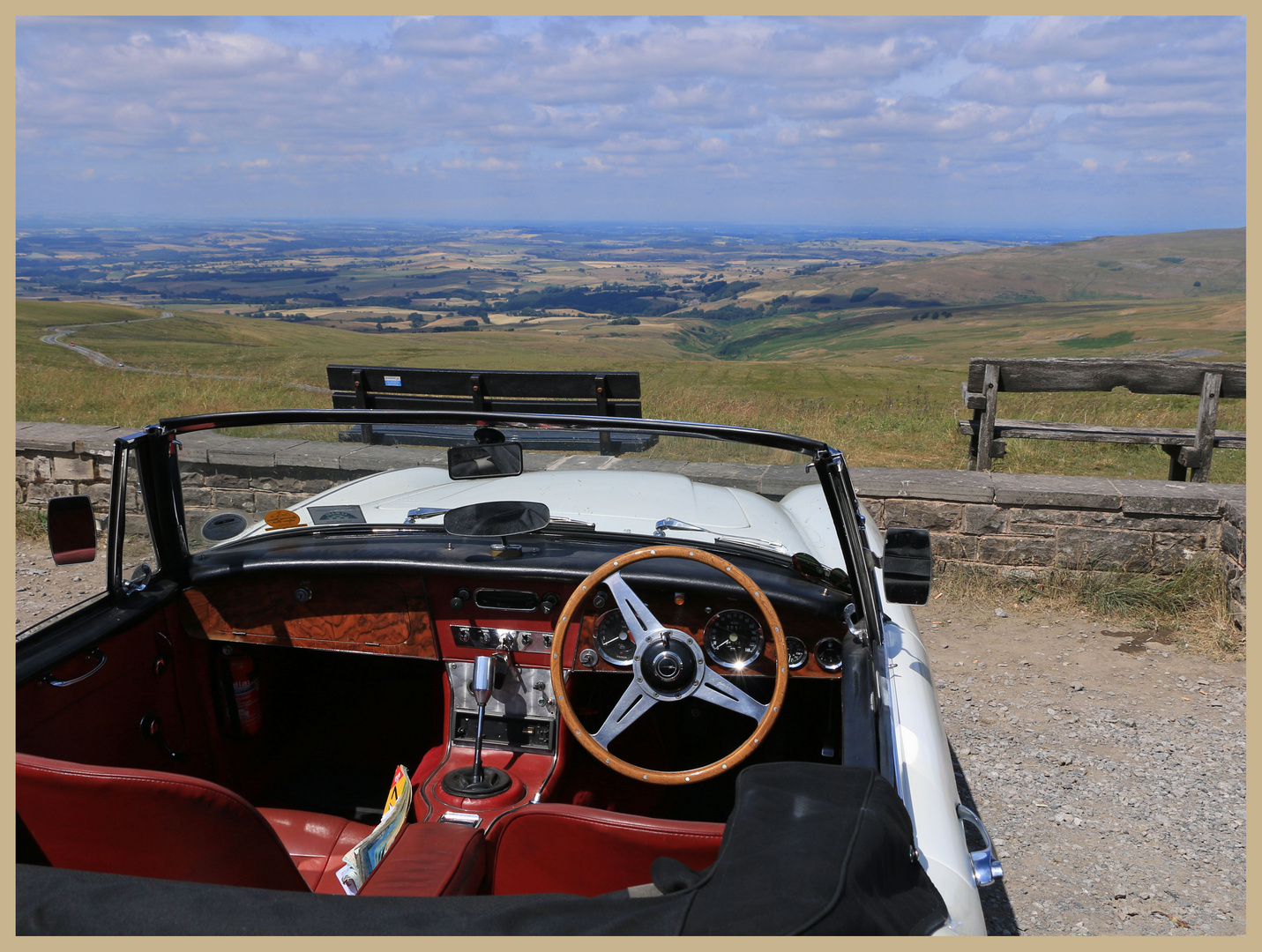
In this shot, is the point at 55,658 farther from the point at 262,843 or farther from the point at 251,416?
the point at 262,843

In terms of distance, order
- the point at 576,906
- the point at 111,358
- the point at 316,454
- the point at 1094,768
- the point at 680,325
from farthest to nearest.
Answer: the point at 680,325, the point at 111,358, the point at 1094,768, the point at 316,454, the point at 576,906

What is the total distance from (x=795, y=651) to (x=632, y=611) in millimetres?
552

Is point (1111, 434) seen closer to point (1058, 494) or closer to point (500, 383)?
point (1058, 494)

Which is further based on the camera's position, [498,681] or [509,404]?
[509,404]

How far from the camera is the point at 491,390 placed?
7.49 meters

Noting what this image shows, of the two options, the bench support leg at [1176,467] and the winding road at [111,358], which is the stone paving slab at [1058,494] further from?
the winding road at [111,358]

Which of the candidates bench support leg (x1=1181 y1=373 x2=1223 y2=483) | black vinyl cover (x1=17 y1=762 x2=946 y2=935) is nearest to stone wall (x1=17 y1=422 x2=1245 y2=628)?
bench support leg (x1=1181 y1=373 x2=1223 y2=483)

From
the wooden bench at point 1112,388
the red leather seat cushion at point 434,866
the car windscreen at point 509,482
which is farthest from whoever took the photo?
the wooden bench at point 1112,388

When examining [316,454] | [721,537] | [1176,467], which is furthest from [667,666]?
[1176,467]

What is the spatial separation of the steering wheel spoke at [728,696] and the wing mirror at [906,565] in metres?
0.52

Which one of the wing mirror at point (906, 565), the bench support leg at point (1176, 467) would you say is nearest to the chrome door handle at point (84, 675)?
the wing mirror at point (906, 565)

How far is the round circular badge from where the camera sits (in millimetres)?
3275

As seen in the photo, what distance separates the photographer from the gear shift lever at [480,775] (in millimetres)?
2992

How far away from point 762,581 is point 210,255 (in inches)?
6163
